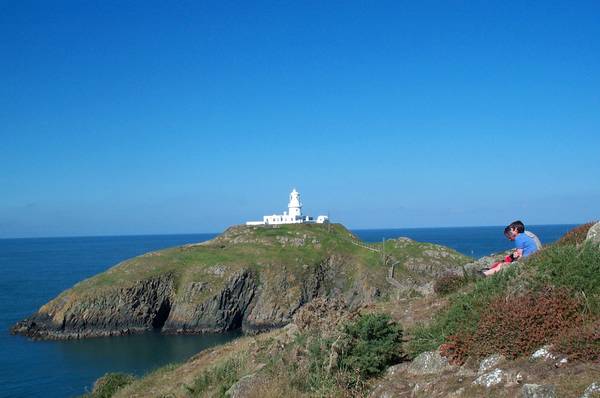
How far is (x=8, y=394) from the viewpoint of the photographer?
4303cm

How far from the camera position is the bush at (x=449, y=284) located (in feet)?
50.0

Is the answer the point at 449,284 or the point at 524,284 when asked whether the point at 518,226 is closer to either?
the point at 449,284

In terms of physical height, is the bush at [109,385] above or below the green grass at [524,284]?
below

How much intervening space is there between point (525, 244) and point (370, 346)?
6.33 m

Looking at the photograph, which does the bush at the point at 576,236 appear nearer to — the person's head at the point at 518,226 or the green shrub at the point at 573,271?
the person's head at the point at 518,226

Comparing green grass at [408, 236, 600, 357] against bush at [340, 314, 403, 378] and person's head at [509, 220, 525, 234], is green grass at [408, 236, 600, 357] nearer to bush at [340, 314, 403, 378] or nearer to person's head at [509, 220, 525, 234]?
bush at [340, 314, 403, 378]

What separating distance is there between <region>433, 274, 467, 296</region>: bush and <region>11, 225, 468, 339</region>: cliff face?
165ft

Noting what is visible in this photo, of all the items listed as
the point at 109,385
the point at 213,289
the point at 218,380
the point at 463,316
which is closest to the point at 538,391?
the point at 463,316

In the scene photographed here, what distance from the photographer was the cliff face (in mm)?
68812

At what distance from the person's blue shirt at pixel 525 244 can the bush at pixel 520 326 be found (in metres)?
4.25

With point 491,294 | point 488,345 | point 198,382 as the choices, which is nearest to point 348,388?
point 488,345

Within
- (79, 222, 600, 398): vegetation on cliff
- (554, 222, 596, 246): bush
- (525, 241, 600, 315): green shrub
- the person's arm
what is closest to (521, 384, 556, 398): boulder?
(79, 222, 600, 398): vegetation on cliff

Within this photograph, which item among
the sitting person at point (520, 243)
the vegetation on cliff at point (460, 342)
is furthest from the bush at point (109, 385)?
the sitting person at point (520, 243)

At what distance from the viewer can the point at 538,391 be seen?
7.11 m
